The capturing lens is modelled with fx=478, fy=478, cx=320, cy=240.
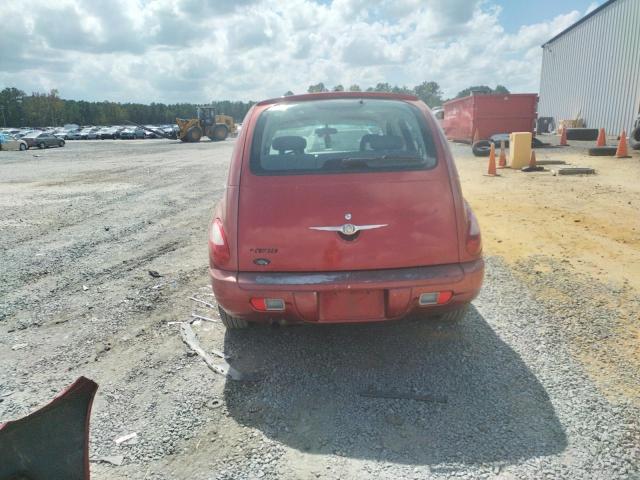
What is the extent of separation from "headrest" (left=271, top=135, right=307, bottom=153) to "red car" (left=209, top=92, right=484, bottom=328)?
23 cm

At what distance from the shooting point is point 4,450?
64.9 inches

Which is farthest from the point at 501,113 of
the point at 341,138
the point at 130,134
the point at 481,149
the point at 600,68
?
the point at 130,134

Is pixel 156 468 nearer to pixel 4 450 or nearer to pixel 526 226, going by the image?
pixel 4 450

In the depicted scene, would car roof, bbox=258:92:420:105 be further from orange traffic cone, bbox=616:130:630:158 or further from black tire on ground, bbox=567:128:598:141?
black tire on ground, bbox=567:128:598:141

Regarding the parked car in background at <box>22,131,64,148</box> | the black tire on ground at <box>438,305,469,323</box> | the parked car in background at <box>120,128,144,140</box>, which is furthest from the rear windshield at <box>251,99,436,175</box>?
the parked car in background at <box>120,128,144,140</box>

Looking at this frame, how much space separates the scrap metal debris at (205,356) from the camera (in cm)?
318

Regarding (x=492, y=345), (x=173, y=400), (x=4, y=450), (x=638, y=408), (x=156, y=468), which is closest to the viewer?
(x=4, y=450)

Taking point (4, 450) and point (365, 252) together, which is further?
point (365, 252)

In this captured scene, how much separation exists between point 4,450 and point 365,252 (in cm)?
198

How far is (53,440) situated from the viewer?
1755 millimetres

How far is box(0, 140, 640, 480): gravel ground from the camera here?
239 centimetres

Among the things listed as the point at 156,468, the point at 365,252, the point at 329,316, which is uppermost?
the point at 365,252

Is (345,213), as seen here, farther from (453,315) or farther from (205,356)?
(205,356)

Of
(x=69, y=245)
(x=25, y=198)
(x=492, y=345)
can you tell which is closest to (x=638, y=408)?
(x=492, y=345)
